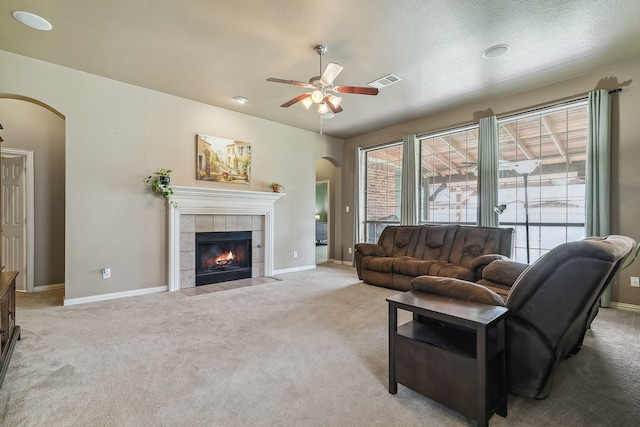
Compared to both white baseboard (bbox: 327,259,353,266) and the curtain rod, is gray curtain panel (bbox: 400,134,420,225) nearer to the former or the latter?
the curtain rod

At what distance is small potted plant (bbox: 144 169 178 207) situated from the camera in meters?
4.25

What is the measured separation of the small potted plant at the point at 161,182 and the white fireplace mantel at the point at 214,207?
0.35ft

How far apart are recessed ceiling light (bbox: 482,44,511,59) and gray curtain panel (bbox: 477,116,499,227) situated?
1.41 metres

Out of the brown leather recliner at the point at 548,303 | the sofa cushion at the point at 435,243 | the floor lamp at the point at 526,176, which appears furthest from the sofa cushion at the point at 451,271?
the brown leather recliner at the point at 548,303

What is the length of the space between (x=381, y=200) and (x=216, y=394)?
5.13 m

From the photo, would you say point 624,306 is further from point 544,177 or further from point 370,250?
point 370,250

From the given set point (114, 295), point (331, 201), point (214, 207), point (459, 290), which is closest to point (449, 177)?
point (331, 201)

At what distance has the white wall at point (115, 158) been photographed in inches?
144

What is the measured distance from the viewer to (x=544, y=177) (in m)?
4.18

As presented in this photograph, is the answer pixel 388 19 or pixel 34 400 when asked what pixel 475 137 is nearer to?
pixel 388 19

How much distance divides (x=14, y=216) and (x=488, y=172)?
703 cm

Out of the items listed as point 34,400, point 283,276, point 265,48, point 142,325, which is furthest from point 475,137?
point 34,400

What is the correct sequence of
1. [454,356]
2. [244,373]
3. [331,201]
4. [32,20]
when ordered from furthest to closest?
[331,201], [32,20], [244,373], [454,356]

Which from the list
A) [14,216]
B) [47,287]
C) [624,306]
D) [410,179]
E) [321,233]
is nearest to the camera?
[624,306]
